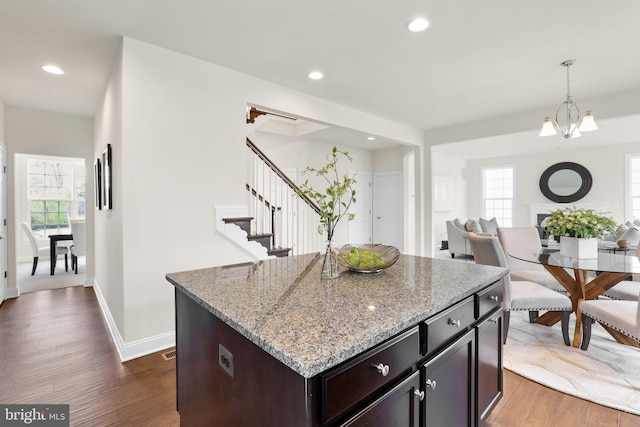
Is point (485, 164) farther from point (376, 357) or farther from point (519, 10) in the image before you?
point (376, 357)

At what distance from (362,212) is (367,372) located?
6.61m

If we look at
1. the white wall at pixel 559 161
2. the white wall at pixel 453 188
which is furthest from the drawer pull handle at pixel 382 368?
the white wall at pixel 559 161

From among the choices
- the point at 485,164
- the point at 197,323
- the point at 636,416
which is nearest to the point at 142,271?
the point at 197,323

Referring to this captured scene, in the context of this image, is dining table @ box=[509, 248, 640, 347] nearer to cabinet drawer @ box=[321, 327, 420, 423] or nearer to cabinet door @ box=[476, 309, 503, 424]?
cabinet door @ box=[476, 309, 503, 424]

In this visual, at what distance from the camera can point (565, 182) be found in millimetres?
8016

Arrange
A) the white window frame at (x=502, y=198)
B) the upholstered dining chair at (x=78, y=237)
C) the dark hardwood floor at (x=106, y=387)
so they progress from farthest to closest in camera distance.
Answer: the white window frame at (x=502, y=198)
the upholstered dining chair at (x=78, y=237)
the dark hardwood floor at (x=106, y=387)

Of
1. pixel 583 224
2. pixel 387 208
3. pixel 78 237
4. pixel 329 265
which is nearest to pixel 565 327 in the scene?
pixel 583 224

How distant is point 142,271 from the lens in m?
2.57

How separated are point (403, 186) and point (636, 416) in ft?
18.1

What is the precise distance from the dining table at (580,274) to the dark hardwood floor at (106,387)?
39.7 inches

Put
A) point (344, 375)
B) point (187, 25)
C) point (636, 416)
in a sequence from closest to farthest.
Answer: point (344, 375), point (636, 416), point (187, 25)

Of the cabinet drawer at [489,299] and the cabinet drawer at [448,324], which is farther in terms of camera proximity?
the cabinet drawer at [489,299]

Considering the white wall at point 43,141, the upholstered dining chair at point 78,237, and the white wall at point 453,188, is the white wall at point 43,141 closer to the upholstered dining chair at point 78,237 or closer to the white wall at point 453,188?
the upholstered dining chair at point 78,237

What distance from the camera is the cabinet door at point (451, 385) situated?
1.15 m
